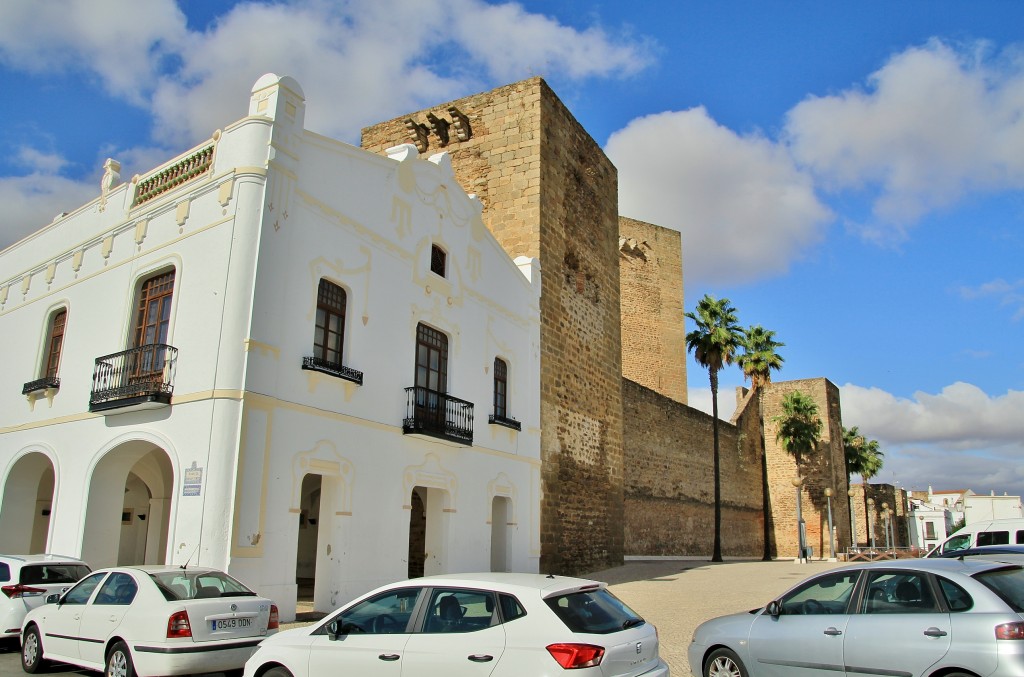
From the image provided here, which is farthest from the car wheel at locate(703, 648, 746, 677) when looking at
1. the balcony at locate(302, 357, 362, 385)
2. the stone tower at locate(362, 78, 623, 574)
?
the stone tower at locate(362, 78, 623, 574)

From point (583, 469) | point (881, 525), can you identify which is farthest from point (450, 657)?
point (881, 525)

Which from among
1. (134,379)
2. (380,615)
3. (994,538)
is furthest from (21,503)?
(994,538)

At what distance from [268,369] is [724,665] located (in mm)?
7545

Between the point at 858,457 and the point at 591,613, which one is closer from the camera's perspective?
the point at 591,613

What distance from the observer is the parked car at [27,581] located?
9695 mm

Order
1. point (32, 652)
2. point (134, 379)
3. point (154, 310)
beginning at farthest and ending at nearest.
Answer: point (154, 310) < point (134, 379) < point (32, 652)

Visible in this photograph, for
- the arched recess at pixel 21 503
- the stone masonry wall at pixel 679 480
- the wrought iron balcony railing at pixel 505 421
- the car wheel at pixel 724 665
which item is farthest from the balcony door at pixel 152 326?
the stone masonry wall at pixel 679 480

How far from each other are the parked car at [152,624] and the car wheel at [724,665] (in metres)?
4.39

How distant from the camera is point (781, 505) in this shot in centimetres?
4619

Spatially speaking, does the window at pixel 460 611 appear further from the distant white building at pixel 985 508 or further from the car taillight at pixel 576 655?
the distant white building at pixel 985 508

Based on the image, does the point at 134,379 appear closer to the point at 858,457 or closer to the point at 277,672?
the point at 277,672

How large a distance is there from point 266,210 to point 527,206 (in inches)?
368

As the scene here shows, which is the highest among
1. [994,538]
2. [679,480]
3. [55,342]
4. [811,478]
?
[55,342]

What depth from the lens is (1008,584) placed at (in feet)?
20.2
